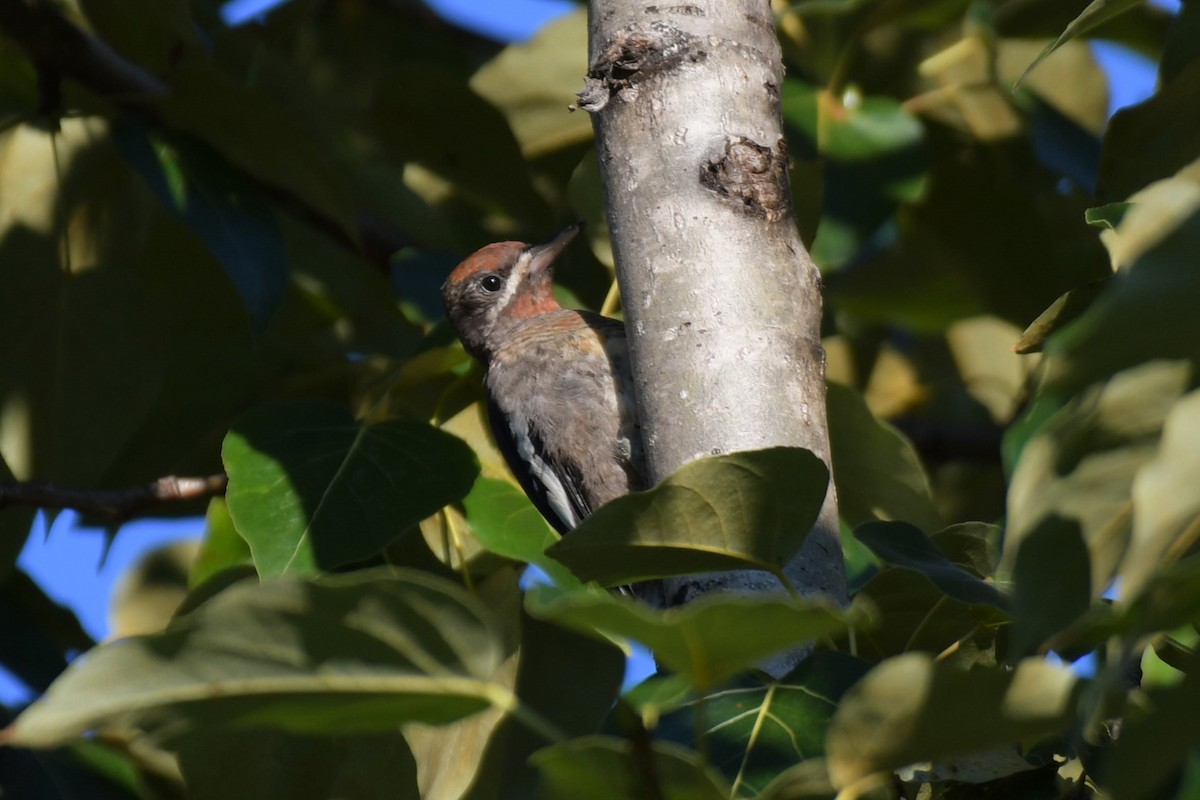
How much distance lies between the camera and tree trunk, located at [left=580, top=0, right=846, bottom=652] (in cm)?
191

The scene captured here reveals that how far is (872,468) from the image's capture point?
2.74 m

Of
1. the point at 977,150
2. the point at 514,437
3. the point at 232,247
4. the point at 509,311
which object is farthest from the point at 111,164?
the point at 977,150

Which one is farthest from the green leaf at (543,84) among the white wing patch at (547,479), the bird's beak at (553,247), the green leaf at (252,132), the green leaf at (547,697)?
the green leaf at (547,697)

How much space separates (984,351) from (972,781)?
303cm

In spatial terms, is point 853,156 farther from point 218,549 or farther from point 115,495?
point 115,495

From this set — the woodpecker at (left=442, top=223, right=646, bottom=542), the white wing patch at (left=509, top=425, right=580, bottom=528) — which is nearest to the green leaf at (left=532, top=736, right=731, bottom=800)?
the woodpecker at (left=442, top=223, right=646, bottom=542)

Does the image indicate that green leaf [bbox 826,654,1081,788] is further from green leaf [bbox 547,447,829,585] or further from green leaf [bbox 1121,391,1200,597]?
green leaf [bbox 547,447,829,585]

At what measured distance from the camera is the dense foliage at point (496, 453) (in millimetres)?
1124

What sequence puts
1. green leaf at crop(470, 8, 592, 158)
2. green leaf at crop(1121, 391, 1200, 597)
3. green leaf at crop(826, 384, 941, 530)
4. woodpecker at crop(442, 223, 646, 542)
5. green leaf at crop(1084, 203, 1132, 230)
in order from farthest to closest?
woodpecker at crop(442, 223, 646, 542)
green leaf at crop(470, 8, 592, 158)
green leaf at crop(826, 384, 941, 530)
green leaf at crop(1084, 203, 1132, 230)
green leaf at crop(1121, 391, 1200, 597)

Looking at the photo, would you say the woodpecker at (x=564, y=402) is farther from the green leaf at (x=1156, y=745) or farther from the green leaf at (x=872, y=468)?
the green leaf at (x=1156, y=745)

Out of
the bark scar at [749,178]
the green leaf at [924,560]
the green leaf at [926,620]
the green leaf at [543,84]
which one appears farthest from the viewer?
the green leaf at [543,84]

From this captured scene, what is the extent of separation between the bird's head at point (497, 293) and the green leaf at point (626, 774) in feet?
9.66

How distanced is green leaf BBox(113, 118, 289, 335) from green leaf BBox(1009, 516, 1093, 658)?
210 centimetres

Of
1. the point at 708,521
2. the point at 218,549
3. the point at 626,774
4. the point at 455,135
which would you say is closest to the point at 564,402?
the point at 455,135
